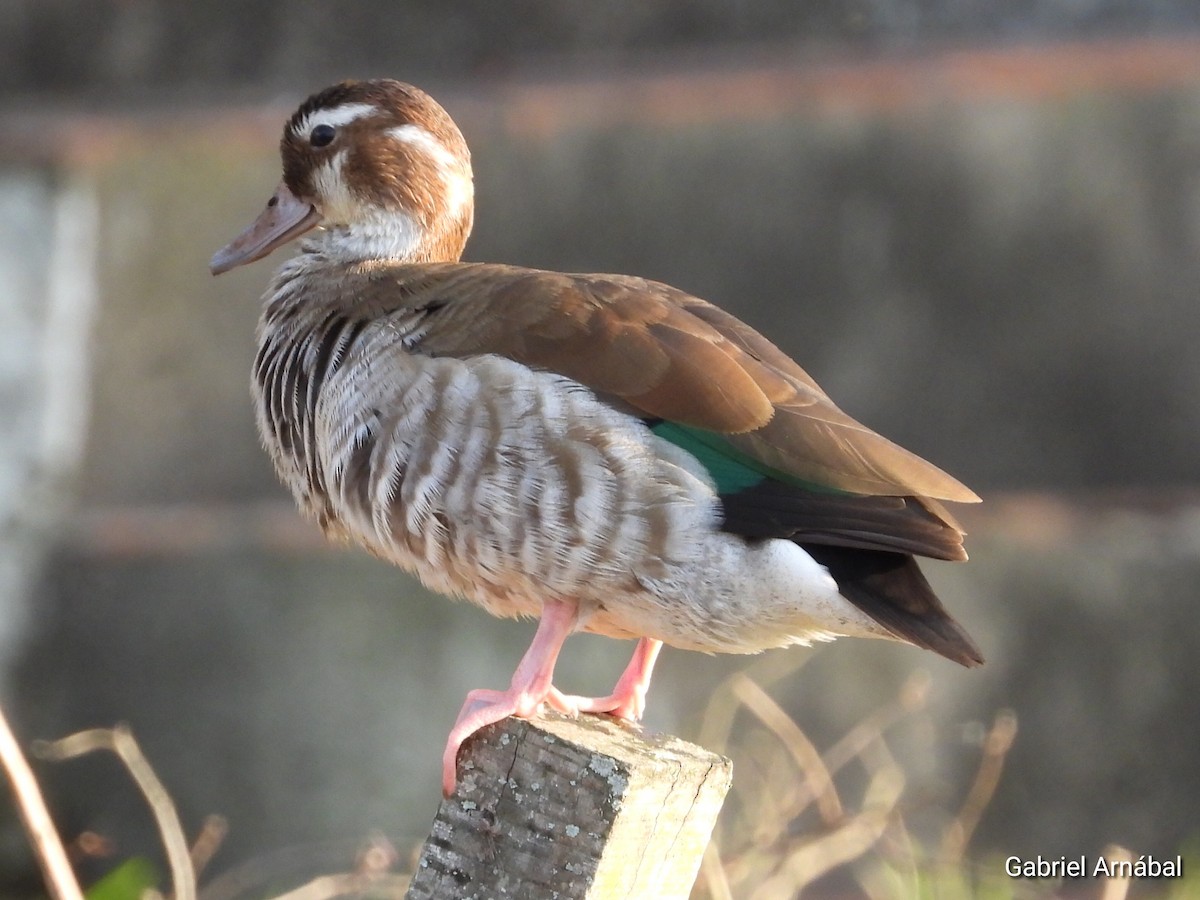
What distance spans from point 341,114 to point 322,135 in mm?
67

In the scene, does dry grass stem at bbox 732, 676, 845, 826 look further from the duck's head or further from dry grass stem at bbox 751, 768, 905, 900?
the duck's head

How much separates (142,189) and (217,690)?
201cm

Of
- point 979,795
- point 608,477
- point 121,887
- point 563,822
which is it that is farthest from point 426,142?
point 979,795

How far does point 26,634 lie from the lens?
20.3ft

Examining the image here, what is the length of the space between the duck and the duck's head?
44cm

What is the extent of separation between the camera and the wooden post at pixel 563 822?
73.5 inches

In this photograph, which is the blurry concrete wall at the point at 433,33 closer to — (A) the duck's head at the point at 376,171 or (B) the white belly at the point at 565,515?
(A) the duck's head at the point at 376,171

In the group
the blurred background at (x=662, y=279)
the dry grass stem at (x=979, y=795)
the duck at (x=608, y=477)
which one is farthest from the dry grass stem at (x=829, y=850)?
the duck at (x=608, y=477)

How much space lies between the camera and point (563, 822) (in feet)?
6.19

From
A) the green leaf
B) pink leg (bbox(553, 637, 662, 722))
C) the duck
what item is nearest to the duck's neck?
the duck

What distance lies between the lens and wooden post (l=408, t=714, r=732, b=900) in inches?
73.5

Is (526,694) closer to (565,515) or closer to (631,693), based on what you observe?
(565,515)

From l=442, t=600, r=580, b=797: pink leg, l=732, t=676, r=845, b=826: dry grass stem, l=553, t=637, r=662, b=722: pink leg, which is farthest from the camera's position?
l=732, t=676, r=845, b=826: dry grass stem

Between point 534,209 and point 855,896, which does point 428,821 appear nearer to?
point 855,896
